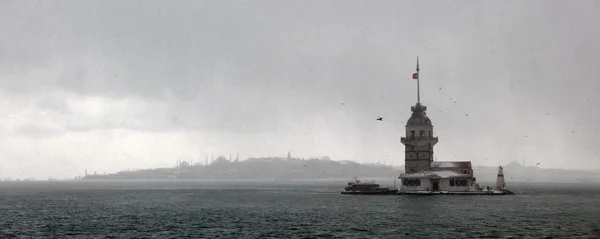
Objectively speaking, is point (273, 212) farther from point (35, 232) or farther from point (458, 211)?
point (35, 232)

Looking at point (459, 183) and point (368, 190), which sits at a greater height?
point (459, 183)

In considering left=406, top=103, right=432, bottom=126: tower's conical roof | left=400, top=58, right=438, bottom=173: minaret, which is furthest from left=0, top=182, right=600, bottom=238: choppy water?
left=406, top=103, right=432, bottom=126: tower's conical roof

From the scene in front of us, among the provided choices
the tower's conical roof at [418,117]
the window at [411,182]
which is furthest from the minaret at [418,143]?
the window at [411,182]

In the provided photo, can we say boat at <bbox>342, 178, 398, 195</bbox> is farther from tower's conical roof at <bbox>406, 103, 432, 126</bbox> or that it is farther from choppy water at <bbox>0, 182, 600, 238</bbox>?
choppy water at <bbox>0, 182, 600, 238</bbox>

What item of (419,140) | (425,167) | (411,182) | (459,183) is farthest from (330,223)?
(419,140)

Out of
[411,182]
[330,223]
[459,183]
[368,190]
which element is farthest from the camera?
[368,190]

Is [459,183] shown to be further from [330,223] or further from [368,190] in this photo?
[330,223]

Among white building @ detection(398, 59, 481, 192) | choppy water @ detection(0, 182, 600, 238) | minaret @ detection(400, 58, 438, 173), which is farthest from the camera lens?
minaret @ detection(400, 58, 438, 173)

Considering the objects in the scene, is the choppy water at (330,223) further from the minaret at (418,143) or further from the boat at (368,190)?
the boat at (368,190)
